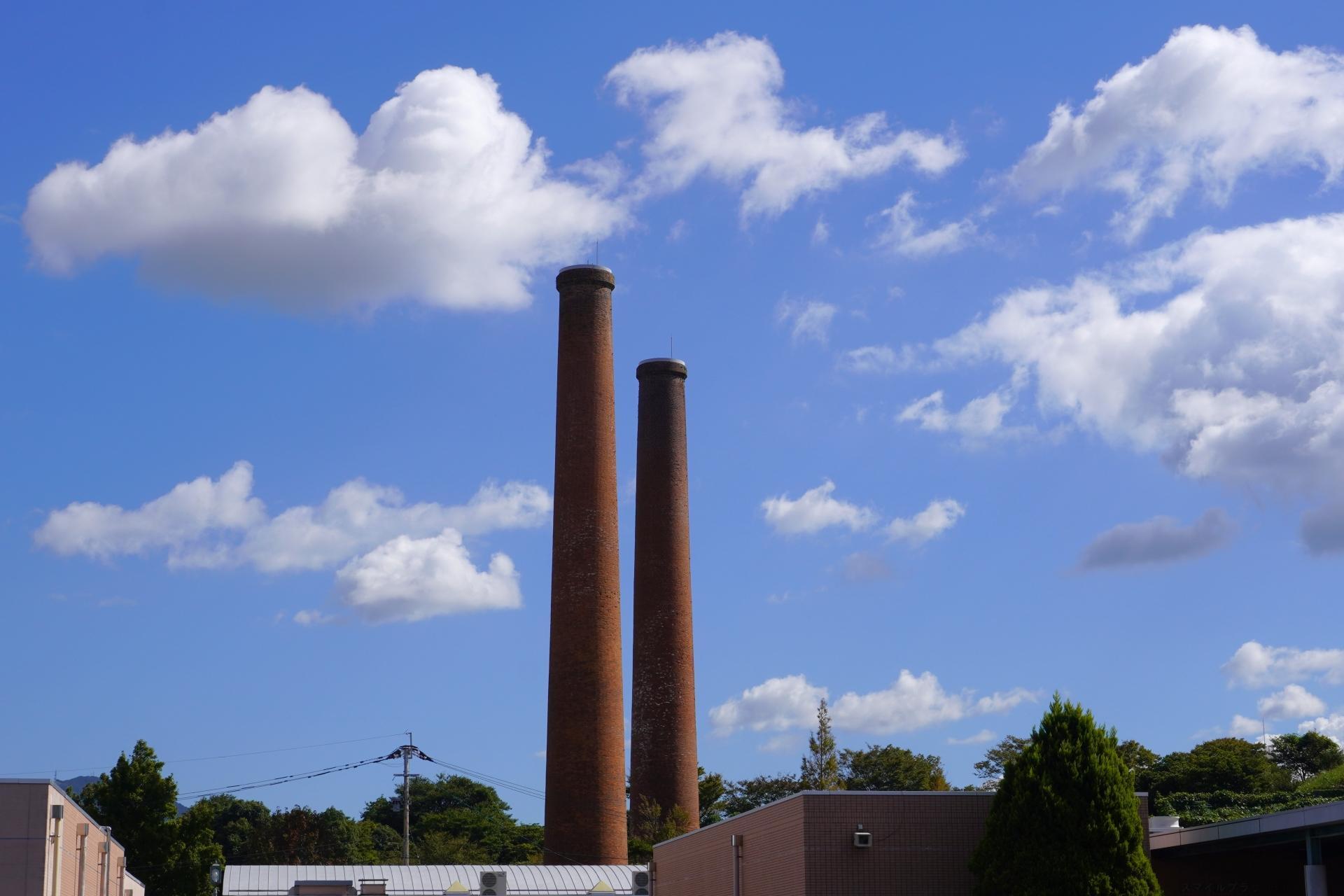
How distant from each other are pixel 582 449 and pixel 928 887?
33.6 m

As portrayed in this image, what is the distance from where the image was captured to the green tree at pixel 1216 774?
290ft

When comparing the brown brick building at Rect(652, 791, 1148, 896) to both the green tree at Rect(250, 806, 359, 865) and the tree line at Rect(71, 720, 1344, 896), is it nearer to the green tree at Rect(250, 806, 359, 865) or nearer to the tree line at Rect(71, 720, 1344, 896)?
the tree line at Rect(71, 720, 1344, 896)

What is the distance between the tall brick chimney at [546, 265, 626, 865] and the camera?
6006 cm

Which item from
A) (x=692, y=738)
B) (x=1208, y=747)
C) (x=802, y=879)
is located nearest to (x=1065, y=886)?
(x=802, y=879)

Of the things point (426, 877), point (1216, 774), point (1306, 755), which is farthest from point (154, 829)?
point (1306, 755)

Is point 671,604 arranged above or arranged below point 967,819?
above

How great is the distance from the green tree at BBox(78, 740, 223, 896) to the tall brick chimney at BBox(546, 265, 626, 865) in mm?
13915

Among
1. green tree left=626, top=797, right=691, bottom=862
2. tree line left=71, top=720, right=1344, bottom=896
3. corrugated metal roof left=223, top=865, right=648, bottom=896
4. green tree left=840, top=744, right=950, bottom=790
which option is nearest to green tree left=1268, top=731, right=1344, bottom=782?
tree line left=71, top=720, right=1344, bottom=896

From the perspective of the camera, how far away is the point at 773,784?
87250 mm

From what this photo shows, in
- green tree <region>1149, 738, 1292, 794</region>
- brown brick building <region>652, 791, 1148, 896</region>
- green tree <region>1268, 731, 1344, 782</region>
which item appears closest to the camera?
brown brick building <region>652, 791, 1148, 896</region>

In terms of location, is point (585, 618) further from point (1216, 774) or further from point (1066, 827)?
point (1216, 774)

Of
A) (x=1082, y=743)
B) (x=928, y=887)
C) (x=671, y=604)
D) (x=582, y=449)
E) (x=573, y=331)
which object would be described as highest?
(x=573, y=331)

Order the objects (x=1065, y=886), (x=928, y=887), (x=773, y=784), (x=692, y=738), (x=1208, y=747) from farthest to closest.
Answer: (x=1208, y=747) < (x=773, y=784) < (x=692, y=738) < (x=928, y=887) < (x=1065, y=886)

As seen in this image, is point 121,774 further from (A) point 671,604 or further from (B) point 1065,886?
(B) point 1065,886
